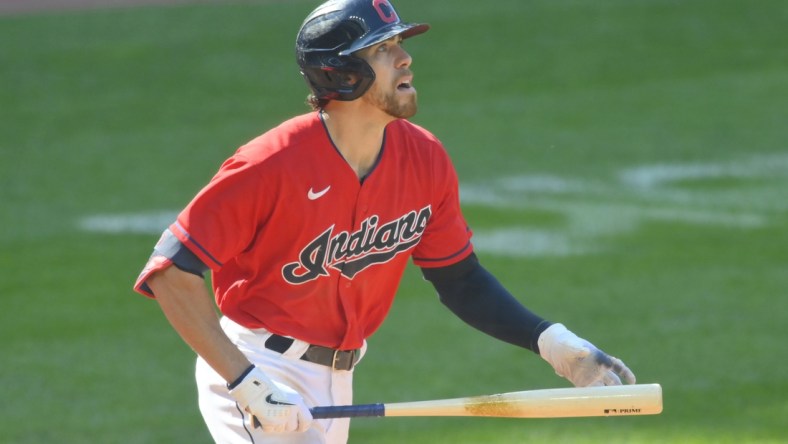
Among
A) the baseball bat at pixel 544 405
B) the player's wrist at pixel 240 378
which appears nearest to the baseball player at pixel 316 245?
the player's wrist at pixel 240 378

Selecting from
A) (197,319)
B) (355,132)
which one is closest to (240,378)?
(197,319)

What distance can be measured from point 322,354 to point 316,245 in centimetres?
37

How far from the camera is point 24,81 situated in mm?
14195

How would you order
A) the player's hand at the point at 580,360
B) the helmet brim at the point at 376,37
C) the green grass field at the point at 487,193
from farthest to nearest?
the green grass field at the point at 487,193 < the player's hand at the point at 580,360 < the helmet brim at the point at 376,37

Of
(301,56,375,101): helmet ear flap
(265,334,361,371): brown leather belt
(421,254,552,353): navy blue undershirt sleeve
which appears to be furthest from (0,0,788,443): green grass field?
(301,56,375,101): helmet ear flap

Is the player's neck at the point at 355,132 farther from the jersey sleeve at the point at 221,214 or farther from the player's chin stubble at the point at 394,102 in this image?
the jersey sleeve at the point at 221,214

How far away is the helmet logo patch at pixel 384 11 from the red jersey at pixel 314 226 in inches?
15.5

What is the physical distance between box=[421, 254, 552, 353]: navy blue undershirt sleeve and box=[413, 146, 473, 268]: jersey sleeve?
5cm

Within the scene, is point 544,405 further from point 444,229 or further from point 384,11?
point 384,11

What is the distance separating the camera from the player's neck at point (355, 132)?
4457mm

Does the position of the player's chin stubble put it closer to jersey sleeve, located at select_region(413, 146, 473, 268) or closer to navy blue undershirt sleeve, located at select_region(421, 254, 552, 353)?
jersey sleeve, located at select_region(413, 146, 473, 268)

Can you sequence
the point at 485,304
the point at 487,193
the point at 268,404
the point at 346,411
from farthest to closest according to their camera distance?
the point at 487,193 < the point at 485,304 < the point at 346,411 < the point at 268,404

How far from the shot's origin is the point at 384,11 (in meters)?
4.41

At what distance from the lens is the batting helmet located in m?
4.35
